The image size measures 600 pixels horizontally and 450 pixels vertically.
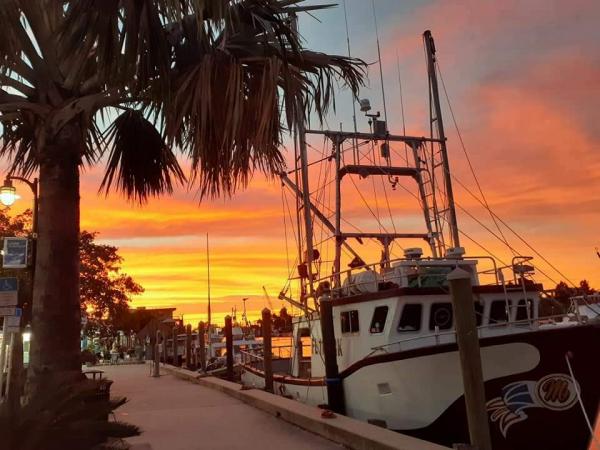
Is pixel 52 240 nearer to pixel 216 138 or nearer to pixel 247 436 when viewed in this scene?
pixel 216 138

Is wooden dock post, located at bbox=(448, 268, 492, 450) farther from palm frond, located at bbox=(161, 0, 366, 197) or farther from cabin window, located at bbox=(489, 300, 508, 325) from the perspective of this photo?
cabin window, located at bbox=(489, 300, 508, 325)

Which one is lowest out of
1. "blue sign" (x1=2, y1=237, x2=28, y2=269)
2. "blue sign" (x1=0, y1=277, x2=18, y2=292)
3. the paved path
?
the paved path

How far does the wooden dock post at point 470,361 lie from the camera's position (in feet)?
20.3

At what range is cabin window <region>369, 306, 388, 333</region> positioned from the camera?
11.8 metres

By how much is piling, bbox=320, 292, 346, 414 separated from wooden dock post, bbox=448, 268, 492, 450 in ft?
19.6

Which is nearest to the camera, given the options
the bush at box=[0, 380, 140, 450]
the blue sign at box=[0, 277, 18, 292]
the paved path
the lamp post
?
A: the bush at box=[0, 380, 140, 450]

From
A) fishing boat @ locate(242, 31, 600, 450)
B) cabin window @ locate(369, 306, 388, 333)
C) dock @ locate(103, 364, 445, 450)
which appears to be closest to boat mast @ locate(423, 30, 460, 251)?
fishing boat @ locate(242, 31, 600, 450)

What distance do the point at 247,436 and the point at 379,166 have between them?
8103 mm

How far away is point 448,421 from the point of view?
32.1 feet

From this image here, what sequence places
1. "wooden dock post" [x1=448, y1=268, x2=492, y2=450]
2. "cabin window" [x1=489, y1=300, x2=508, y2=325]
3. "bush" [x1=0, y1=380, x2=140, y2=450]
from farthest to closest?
"cabin window" [x1=489, y1=300, x2=508, y2=325]
"wooden dock post" [x1=448, y1=268, x2=492, y2=450]
"bush" [x1=0, y1=380, x2=140, y2=450]

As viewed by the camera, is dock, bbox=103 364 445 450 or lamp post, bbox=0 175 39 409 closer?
dock, bbox=103 364 445 450

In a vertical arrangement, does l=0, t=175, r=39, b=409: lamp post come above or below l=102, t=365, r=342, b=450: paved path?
above

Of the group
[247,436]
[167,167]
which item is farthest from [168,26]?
[247,436]

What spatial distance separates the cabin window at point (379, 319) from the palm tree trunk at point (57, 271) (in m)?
6.48
